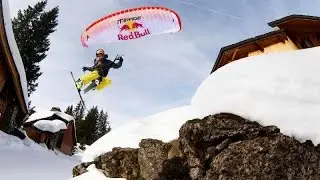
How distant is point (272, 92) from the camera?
29.3ft

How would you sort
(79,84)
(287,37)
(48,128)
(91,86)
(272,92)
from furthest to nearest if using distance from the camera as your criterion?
1. (48,128)
2. (79,84)
3. (91,86)
4. (287,37)
5. (272,92)

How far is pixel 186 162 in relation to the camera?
9.21m

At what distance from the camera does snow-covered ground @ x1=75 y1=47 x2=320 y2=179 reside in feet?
27.8

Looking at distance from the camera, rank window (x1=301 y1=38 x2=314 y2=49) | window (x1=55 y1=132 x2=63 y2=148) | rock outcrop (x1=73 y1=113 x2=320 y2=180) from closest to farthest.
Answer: rock outcrop (x1=73 y1=113 x2=320 y2=180)
window (x1=301 y1=38 x2=314 y2=49)
window (x1=55 y1=132 x2=63 y2=148)

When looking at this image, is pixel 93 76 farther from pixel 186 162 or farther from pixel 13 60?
pixel 186 162

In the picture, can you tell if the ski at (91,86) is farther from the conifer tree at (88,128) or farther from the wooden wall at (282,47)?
the conifer tree at (88,128)

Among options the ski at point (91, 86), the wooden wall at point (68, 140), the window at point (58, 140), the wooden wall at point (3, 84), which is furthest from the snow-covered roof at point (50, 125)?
the ski at point (91, 86)

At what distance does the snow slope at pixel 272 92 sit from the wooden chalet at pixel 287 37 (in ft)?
21.1

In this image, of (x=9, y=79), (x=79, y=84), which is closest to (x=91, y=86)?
(x=79, y=84)

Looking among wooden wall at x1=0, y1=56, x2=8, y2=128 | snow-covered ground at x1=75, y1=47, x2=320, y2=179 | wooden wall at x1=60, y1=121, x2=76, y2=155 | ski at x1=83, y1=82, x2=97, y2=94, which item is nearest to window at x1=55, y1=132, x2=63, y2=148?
wooden wall at x1=60, y1=121, x2=76, y2=155

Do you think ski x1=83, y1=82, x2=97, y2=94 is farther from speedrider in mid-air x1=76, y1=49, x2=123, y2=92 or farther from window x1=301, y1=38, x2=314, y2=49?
window x1=301, y1=38, x2=314, y2=49

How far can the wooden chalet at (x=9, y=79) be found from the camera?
62.4 feet

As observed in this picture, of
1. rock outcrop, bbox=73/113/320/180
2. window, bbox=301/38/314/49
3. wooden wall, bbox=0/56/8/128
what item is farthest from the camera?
wooden wall, bbox=0/56/8/128

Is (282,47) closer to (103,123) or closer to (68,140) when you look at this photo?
(68,140)
